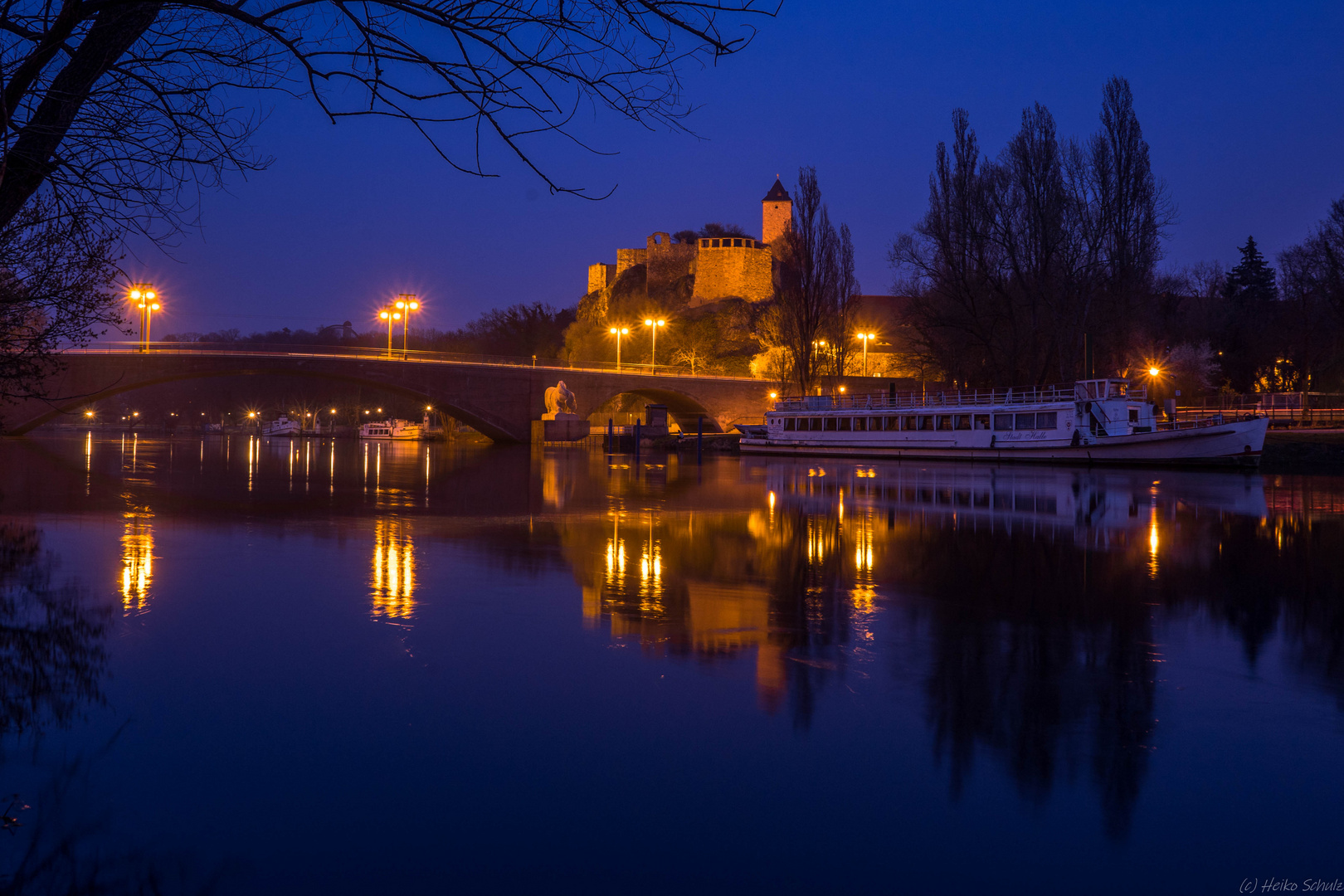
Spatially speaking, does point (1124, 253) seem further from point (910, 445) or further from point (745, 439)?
point (745, 439)

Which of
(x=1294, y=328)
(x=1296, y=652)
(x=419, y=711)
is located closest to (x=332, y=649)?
(x=419, y=711)

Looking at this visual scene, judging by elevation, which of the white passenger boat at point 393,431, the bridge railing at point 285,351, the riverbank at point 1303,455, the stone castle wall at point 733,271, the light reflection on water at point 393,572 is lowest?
the light reflection on water at point 393,572

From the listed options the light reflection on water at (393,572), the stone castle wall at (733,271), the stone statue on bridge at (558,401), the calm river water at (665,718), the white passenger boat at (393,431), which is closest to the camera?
the calm river water at (665,718)

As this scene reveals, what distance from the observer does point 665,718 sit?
187 inches

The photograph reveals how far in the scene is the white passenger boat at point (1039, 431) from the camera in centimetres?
3272

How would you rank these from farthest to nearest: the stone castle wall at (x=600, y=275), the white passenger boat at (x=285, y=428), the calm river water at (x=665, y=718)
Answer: the stone castle wall at (x=600, y=275) < the white passenger boat at (x=285, y=428) < the calm river water at (x=665, y=718)

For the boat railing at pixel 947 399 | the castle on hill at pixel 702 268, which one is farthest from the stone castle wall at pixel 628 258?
the boat railing at pixel 947 399

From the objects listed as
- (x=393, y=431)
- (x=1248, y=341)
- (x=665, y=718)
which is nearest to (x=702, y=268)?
(x=393, y=431)

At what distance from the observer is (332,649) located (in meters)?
6.02

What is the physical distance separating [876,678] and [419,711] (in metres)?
2.49

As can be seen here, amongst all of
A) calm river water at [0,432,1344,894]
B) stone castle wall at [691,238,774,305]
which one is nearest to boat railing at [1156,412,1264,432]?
calm river water at [0,432,1344,894]

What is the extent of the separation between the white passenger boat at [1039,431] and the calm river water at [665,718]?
79.5 feet

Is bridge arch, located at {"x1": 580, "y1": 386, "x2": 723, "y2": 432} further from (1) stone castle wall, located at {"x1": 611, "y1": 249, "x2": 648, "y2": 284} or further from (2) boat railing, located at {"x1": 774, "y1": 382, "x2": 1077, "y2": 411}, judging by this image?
(1) stone castle wall, located at {"x1": 611, "y1": 249, "x2": 648, "y2": 284}

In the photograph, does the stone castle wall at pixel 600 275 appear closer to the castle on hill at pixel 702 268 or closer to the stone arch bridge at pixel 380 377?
the castle on hill at pixel 702 268
